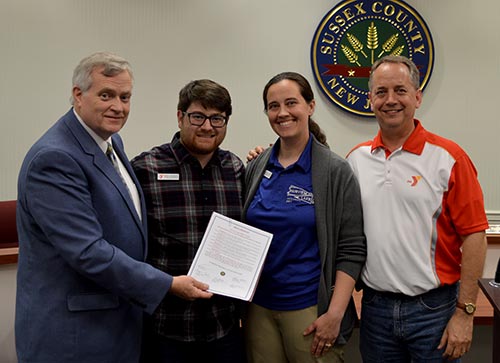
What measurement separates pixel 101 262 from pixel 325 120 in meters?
2.49

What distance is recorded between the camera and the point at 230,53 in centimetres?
344

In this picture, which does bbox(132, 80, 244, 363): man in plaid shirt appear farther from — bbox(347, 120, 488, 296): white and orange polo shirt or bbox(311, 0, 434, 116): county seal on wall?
bbox(311, 0, 434, 116): county seal on wall

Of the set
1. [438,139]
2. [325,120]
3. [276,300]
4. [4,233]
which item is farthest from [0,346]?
[325,120]

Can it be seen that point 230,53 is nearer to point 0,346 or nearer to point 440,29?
point 440,29

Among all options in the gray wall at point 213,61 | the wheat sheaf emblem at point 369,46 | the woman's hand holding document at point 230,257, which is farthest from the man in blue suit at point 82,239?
the wheat sheaf emblem at point 369,46

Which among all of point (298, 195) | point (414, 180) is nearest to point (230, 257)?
point (298, 195)

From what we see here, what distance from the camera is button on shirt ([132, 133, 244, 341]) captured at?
5.48 feet

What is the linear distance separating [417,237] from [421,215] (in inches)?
3.1

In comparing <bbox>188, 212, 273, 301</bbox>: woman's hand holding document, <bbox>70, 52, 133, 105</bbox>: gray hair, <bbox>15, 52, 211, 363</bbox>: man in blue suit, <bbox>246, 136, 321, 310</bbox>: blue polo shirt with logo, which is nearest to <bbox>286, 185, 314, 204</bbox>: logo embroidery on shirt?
<bbox>246, 136, 321, 310</bbox>: blue polo shirt with logo

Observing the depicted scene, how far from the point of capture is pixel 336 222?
5.53 ft

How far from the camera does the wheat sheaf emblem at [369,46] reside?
345 cm

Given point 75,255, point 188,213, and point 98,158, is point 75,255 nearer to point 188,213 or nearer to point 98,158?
point 98,158

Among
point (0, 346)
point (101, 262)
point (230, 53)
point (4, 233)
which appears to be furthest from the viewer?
point (230, 53)

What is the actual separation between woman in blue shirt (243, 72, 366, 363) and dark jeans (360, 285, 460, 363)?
12 centimetres
